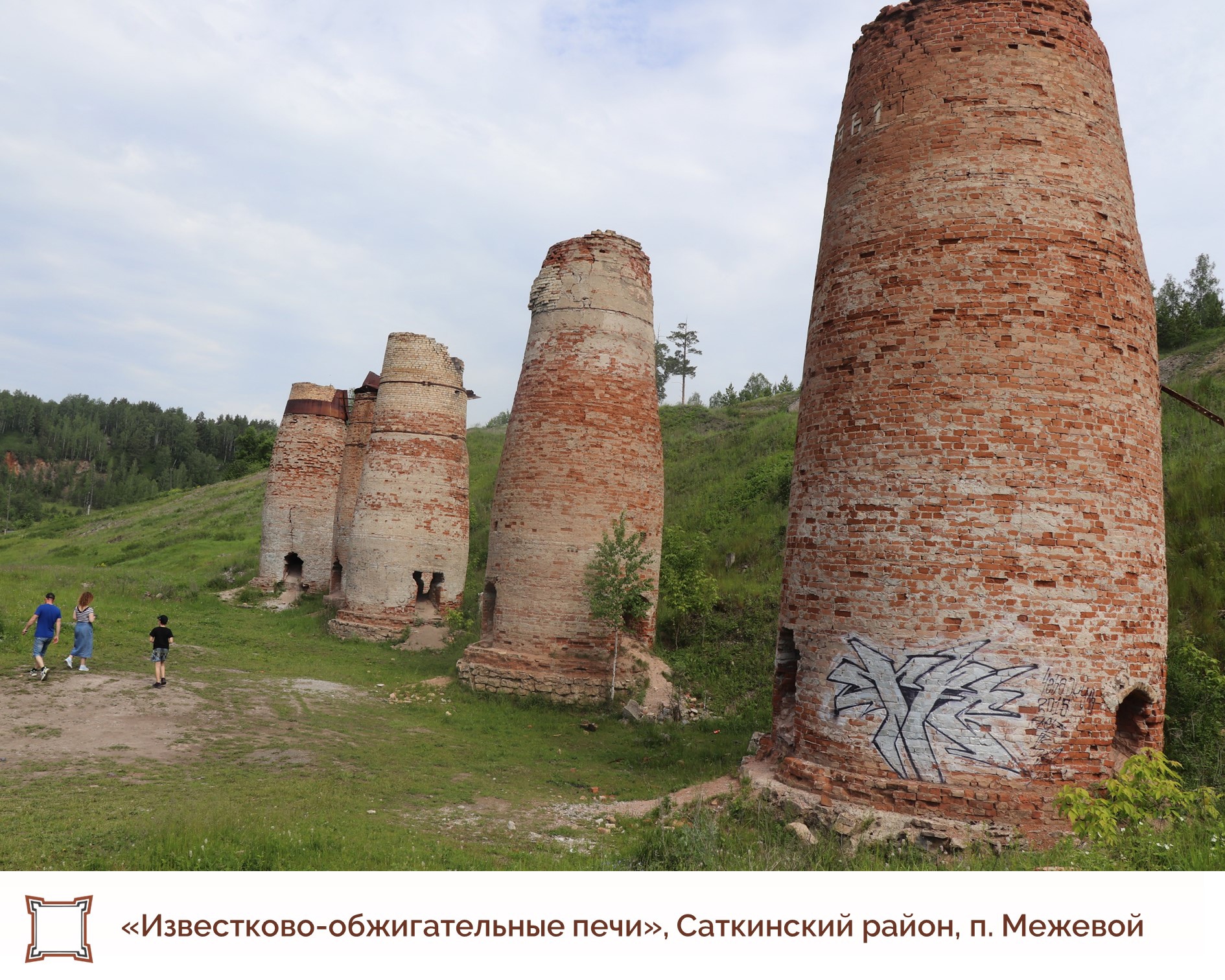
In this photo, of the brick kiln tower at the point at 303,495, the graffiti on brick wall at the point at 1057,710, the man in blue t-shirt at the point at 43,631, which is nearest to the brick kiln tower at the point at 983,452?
the graffiti on brick wall at the point at 1057,710

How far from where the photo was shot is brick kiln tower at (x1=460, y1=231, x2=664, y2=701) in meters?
12.8

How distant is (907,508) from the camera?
650 cm

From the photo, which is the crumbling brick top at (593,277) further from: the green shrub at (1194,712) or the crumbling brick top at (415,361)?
the green shrub at (1194,712)

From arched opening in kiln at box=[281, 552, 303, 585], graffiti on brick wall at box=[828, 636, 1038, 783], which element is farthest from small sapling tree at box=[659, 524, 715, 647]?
arched opening in kiln at box=[281, 552, 303, 585]

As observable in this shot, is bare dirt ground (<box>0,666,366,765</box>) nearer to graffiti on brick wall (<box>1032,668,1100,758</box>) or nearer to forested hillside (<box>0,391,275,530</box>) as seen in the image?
graffiti on brick wall (<box>1032,668,1100,758</box>)

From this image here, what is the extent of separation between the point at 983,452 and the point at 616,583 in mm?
6947

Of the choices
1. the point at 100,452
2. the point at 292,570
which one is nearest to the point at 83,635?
the point at 292,570

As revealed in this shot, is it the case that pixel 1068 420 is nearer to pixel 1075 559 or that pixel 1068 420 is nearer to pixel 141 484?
pixel 1075 559

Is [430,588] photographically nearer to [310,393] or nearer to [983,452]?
[310,393]

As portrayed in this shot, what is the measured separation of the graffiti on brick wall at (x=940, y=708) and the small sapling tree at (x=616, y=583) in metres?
6.30

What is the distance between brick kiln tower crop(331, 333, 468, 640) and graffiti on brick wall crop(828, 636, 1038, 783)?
1347 centimetres

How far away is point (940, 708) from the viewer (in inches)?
242

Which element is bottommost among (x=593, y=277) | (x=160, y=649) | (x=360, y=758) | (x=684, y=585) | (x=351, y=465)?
(x=360, y=758)

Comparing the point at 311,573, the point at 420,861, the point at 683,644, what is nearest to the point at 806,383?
the point at 420,861
